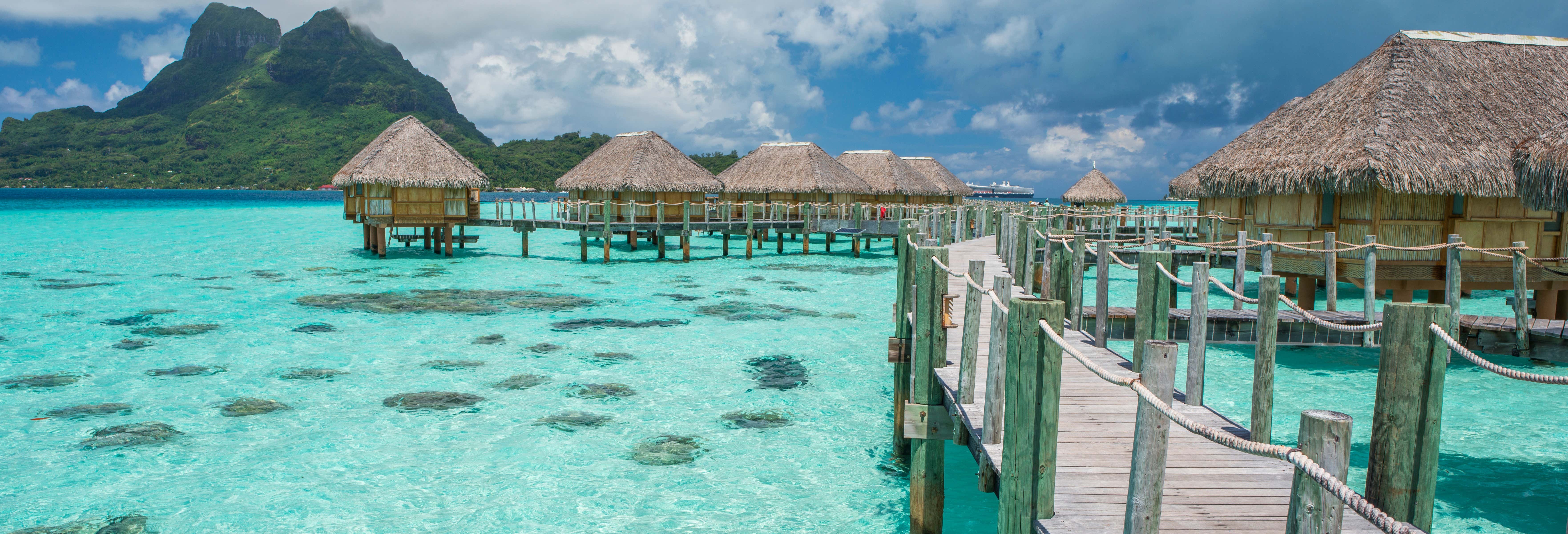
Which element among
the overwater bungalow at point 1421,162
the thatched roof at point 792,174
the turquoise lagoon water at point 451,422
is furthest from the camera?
the thatched roof at point 792,174

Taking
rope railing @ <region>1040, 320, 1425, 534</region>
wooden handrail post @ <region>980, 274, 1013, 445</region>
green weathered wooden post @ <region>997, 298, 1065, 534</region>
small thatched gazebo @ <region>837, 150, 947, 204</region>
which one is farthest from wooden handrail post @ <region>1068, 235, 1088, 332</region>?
small thatched gazebo @ <region>837, 150, 947, 204</region>

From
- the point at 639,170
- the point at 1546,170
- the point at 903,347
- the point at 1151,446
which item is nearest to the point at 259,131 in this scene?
the point at 639,170

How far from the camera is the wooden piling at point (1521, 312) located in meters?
6.59

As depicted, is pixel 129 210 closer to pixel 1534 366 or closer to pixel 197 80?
pixel 1534 366

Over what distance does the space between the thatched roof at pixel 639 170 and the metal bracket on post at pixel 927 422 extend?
69.7ft

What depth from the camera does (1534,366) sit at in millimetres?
12070

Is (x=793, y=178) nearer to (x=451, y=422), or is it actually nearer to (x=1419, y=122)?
(x=1419, y=122)

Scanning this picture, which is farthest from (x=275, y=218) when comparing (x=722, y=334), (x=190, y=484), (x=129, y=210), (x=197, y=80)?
(x=197, y=80)

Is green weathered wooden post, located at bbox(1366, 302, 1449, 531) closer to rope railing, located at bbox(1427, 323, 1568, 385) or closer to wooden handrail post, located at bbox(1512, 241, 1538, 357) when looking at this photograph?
rope railing, located at bbox(1427, 323, 1568, 385)

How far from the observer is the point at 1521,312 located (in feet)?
22.2

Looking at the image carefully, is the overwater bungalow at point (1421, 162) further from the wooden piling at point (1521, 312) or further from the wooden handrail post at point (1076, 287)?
the wooden handrail post at point (1076, 287)

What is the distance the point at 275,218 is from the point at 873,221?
148 feet

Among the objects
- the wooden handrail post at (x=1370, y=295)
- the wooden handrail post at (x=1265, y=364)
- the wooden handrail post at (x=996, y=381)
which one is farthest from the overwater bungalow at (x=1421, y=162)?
the wooden handrail post at (x=996, y=381)

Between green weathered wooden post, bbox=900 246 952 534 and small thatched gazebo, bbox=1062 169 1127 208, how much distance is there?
1379 inches
